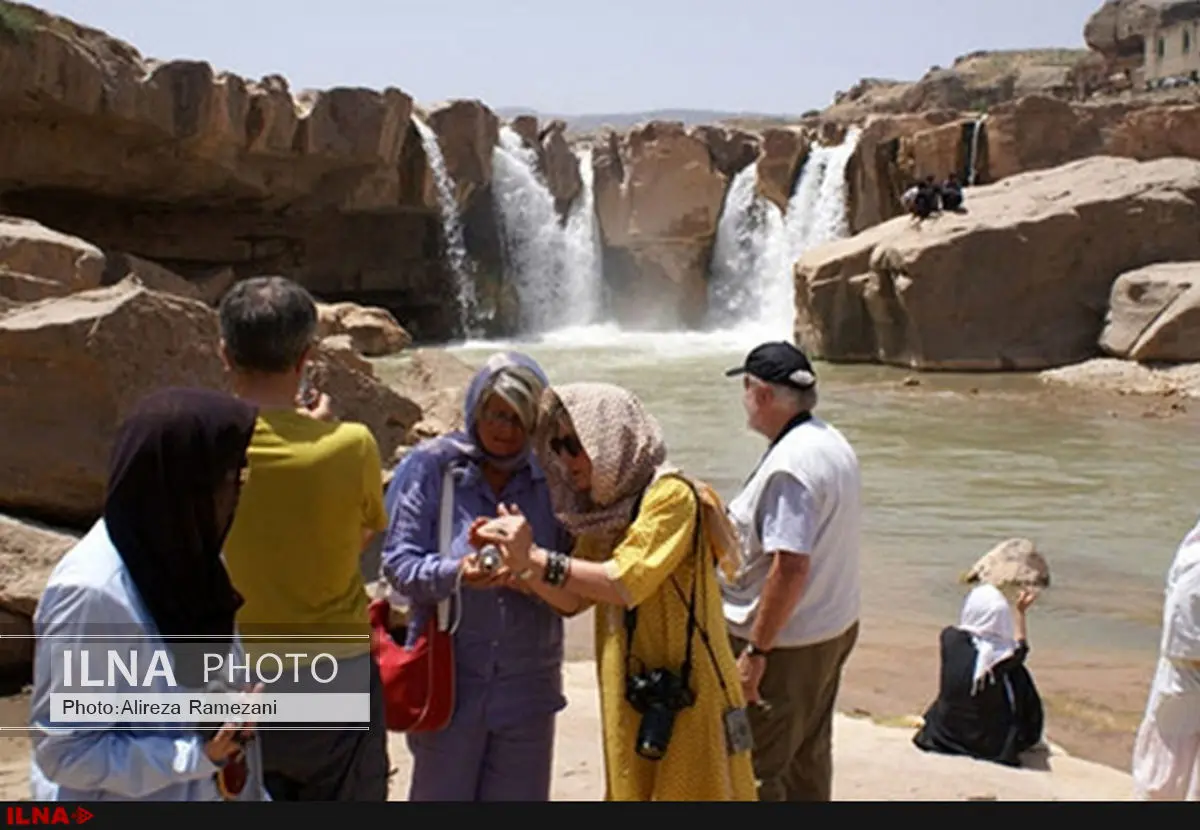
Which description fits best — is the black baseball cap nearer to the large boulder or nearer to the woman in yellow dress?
the woman in yellow dress

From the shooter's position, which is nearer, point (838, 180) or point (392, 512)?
point (392, 512)

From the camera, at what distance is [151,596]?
2.01 metres

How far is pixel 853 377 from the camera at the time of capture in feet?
64.2

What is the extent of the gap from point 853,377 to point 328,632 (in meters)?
17.5

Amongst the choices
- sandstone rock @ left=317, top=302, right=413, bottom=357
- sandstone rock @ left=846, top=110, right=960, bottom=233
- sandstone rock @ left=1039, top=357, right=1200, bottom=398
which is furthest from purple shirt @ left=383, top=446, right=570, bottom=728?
sandstone rock @ left=846, top=110, right=960, bottom=233

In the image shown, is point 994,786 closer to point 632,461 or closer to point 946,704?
point 946,704

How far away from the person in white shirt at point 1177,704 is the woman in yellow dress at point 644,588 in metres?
1.16

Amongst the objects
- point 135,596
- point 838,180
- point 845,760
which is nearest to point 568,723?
point 845,760

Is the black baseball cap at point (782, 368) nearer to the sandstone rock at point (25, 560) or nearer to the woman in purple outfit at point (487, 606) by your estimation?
the woman in purple outfit at point (487, 606)

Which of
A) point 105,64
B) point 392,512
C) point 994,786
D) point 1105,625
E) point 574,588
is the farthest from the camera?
point 105,64

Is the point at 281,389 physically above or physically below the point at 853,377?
above

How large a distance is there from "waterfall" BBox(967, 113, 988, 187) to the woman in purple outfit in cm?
2196

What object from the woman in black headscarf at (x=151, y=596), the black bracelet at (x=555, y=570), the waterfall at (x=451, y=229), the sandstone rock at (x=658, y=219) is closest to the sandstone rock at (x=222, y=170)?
the waterfall at (x=451, y=229)

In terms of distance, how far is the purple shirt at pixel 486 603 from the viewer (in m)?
2.80
